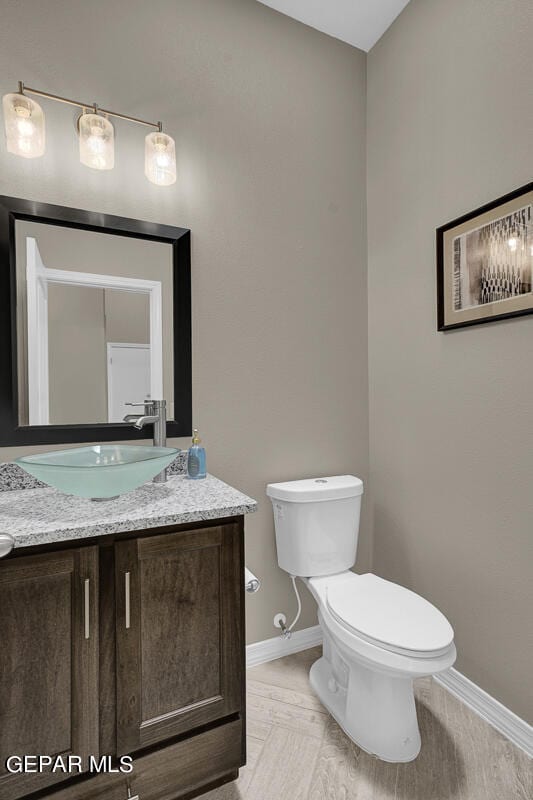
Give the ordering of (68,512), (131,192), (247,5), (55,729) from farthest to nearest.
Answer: (247,5), (131,192), (68,512), (55,729)

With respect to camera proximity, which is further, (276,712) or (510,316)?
(276,712)

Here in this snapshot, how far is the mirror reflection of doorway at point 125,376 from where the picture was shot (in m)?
1.55

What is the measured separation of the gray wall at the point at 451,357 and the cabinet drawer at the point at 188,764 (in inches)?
38.0

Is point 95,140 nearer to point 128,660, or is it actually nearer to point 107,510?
point 107,510

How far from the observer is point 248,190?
181cm

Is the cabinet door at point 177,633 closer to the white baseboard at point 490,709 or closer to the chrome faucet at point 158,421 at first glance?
the chrome faucet at point 158,421

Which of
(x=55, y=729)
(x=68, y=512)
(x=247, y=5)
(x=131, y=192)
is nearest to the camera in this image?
(x=55, y=729)

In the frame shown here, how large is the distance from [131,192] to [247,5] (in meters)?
1.03

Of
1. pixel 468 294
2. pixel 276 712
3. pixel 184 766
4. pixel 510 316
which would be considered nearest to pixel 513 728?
pixel 276 712

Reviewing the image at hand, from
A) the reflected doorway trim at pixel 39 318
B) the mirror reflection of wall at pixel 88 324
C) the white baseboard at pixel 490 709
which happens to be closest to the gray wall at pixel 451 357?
the white baseboard at pixel 490 709

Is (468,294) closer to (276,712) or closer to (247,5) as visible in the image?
(247,5)

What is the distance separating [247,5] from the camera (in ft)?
5.92

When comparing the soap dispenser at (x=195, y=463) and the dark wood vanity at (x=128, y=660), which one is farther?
the soap dispenser at (x=195, y=463)

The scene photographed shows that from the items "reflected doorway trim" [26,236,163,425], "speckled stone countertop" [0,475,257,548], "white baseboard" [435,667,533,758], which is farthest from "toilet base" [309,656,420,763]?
"reflected doorway trim" [26,236,163,425]
